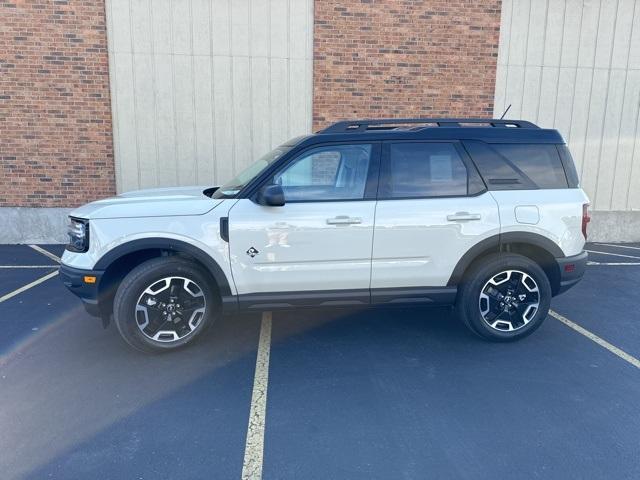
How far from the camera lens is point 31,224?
A: 855 centimetres

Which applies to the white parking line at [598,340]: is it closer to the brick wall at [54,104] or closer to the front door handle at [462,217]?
the front door handle at [462,217]

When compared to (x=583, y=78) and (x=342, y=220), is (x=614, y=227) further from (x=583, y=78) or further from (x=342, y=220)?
(x=342, y=220)

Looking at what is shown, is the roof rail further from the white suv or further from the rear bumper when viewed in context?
the rear bumper

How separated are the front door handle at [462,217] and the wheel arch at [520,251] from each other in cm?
24

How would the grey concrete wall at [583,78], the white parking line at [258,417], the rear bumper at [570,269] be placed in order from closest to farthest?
the white parking line at [258,417], the rear bumper at [570,269], the grey concrete wall at [583,78]

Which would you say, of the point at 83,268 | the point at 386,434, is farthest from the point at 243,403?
the point at 83,268

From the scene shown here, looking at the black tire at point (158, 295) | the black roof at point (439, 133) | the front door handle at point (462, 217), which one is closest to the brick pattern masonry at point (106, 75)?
the black roof at point (439, 133)

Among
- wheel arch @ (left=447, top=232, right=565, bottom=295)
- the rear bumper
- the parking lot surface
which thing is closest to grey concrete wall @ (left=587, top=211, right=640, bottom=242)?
the parking lot surface

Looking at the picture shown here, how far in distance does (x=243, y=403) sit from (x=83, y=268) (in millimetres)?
1802

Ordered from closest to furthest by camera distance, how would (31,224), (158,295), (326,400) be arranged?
(326,400)
(158,295)
(31,224)

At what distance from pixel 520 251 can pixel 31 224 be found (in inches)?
325

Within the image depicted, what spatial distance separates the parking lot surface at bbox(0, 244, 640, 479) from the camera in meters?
2.70

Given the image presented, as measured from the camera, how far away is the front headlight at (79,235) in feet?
13.0

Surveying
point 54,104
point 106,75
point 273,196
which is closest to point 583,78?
point 273,196
